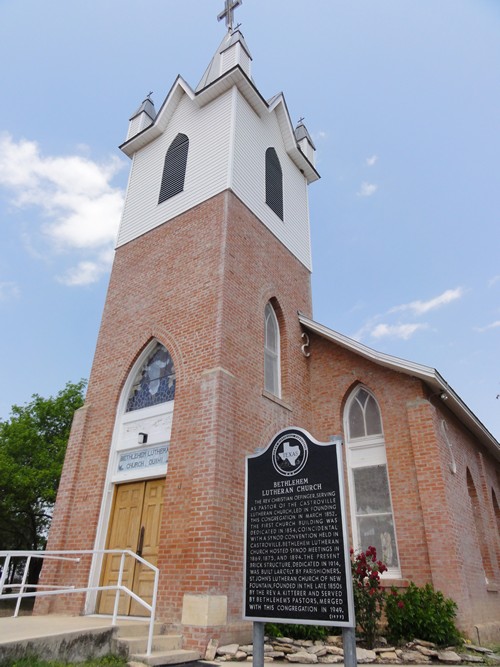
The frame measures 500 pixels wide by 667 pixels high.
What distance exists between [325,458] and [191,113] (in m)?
12.7

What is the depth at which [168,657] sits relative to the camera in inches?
244

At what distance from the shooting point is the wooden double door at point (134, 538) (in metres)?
8.57

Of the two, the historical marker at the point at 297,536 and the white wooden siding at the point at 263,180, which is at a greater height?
the white wooden siding at the point at 263,180

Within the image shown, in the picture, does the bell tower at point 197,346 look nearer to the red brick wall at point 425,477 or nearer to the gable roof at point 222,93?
the gable roof at point 222,93

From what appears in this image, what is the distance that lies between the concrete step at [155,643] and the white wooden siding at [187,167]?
30.8 ft

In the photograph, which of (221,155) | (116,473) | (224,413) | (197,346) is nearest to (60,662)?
(224,413)

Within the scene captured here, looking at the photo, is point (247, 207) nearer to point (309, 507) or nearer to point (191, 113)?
point (191, 113)

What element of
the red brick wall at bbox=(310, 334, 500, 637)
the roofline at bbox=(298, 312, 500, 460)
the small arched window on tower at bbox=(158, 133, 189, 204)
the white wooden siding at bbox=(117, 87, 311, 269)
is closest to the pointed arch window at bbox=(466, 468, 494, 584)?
the red brick wall at bbox=(310, 334, 500, 637)

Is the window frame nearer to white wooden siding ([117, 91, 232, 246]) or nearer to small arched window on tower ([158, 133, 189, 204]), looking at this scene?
white wooden siding ([117, 91, 232, 246])

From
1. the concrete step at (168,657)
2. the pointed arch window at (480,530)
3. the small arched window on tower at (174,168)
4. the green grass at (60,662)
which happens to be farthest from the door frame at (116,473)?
the pointed arch window at (480,530)

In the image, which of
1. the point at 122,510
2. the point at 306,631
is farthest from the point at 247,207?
the point at 306,631

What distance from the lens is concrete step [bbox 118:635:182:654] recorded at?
6027mm

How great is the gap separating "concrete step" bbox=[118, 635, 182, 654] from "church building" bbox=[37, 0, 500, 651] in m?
0.18

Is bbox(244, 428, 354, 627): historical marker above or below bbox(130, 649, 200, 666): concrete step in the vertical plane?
above
